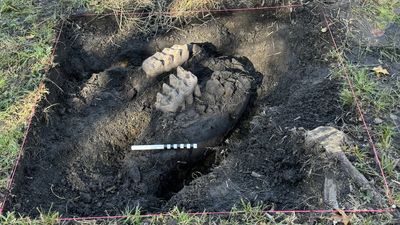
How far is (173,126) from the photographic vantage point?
315cm

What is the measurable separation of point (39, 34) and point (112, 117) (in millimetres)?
993

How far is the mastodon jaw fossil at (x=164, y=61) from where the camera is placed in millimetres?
3338

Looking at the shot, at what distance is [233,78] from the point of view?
3424mm

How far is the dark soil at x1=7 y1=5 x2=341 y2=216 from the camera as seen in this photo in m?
2.57

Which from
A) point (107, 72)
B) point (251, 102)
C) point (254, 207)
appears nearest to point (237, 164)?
point (254, 207)

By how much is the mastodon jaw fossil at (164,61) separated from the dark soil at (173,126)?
0.35ft

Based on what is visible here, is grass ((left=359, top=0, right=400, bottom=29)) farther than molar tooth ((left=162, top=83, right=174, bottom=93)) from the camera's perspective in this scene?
Yes

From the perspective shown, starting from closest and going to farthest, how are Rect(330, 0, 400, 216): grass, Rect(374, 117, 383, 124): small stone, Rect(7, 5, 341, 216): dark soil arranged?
Rect(330, 0, 400, 216): grass, Rect(7, 5, 341, 216): dark soil, Rect(374, 117, 383, 124): small stone

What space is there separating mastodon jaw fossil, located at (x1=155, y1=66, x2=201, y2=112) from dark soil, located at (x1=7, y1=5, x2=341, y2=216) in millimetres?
76

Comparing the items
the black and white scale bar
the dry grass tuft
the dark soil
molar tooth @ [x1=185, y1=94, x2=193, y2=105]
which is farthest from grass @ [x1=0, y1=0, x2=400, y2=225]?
molar tooth @ [x1=185, y1=94, x2=193, y2=105]

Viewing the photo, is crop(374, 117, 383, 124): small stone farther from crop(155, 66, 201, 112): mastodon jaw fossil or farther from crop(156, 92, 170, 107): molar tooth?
crop(156, 92, 170, 107): molar tooth

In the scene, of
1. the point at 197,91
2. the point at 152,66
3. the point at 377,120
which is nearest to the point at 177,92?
the point at 197,91

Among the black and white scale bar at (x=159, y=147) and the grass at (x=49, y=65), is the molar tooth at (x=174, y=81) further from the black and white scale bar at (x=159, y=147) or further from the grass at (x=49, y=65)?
the grass at (x=49, y=65)

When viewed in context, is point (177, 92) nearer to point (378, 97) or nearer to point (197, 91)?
point (197, 91)
